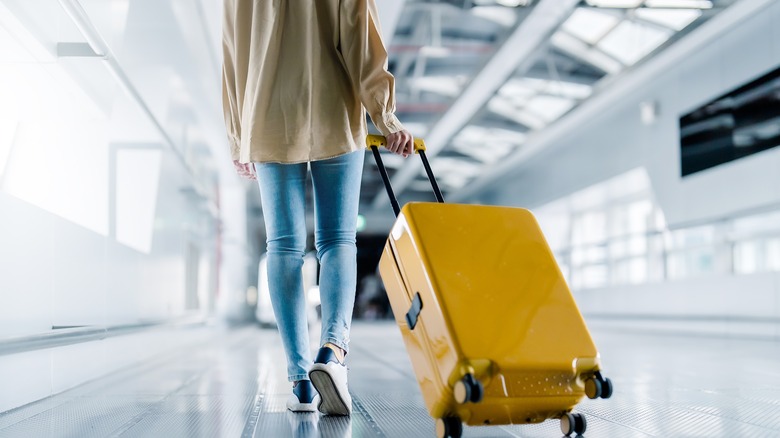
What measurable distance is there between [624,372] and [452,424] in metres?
2.23

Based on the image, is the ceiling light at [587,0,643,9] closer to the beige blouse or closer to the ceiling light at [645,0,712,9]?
the ceiling light at [645,0,712,9]

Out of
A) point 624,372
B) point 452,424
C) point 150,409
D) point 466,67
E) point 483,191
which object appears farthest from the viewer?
point 483,191

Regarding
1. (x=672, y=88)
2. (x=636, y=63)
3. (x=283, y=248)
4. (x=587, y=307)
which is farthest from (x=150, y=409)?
(x=587, y=307)

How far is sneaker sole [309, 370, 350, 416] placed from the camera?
1698mm

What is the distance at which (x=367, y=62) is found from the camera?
185cm

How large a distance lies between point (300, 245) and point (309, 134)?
317 millimetres

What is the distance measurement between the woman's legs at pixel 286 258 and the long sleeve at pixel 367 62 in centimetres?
28

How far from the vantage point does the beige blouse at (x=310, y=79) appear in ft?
5.95

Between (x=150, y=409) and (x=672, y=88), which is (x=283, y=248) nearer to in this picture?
(x=150, y=409)

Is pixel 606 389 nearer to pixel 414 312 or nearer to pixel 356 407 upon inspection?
pixel 414 312

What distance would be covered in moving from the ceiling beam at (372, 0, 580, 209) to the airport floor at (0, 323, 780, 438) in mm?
4124

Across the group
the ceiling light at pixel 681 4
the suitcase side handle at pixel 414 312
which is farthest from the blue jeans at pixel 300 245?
the ceiling light at pixel 681 4

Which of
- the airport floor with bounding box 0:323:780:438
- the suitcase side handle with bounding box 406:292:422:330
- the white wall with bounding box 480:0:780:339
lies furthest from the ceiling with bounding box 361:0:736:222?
the suitcase side handle with bounding box 406:292:422:330

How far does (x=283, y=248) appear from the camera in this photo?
1857 millimetres
